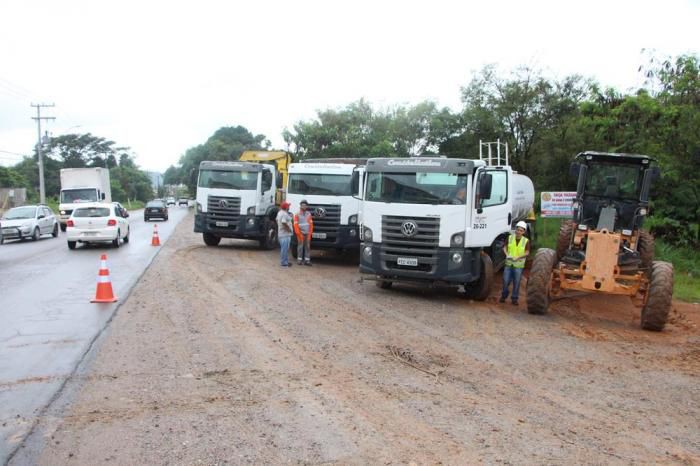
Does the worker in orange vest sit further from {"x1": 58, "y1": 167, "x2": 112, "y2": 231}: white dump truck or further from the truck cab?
{"x1": 58, "y1": 167, "x2": 112, "y2": 231}: white dump truck

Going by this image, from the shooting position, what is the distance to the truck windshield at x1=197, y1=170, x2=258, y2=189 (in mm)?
19516

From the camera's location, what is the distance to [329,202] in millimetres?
16953

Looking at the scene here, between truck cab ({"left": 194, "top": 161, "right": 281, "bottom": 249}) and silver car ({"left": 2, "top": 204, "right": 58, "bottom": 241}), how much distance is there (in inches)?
358

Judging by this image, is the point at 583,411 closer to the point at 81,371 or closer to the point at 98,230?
the point at 81,371

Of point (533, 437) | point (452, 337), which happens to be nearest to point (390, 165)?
point (452, 337)

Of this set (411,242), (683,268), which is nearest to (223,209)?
(411,242)

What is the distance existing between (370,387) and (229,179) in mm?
14459

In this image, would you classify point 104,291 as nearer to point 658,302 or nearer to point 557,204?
point 658,302

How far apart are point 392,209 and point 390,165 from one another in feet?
2.94

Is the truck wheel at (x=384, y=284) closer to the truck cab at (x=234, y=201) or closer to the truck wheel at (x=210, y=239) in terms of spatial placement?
the truck cab at (x=234, y=201)

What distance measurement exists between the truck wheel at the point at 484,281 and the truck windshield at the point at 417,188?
1.22 m

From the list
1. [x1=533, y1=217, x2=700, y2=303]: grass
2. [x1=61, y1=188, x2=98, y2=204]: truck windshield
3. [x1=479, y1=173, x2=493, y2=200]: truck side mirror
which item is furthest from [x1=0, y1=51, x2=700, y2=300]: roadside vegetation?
[x1=61, y1=188, x2=98, y2=204]: truck windshield

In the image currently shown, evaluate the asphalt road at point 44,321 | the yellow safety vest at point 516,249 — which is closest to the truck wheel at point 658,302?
the yellow safety vest at point 516,249

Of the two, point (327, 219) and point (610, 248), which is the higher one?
point (610, 248)
